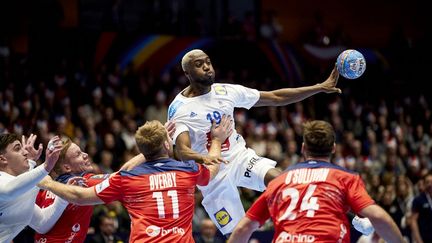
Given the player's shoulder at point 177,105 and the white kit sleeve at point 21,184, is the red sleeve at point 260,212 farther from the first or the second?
the player's shoulder at point 177,105

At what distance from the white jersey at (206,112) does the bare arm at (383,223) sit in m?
3.61

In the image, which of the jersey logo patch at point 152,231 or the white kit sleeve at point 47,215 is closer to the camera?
the jersey logo patch at point 152,231

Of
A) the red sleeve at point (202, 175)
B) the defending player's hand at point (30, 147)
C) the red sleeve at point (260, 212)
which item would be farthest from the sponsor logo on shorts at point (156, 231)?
the defending player's hand at point (30, 147)

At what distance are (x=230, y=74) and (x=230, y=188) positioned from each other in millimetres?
15061

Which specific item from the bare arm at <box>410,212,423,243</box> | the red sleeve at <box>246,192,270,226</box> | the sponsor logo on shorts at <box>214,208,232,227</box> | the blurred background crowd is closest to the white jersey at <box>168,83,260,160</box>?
the sponsor logo on shorts at <box>214,208,232,227</box>

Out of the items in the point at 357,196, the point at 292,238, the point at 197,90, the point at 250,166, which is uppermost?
the point at 197,90

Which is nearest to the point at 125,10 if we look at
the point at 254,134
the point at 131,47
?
the point at 131,47

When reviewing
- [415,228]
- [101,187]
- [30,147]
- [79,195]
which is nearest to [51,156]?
[79,195]

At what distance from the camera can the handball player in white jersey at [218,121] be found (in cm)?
1057

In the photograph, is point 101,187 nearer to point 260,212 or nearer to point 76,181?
point 76,181

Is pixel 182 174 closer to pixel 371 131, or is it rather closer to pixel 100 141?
pixel 100 141

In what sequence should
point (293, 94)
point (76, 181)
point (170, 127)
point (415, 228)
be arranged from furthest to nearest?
point (415, 228)
point (293, 94)
point (170, 127)
point (76, 181)

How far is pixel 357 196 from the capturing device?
7363 mm

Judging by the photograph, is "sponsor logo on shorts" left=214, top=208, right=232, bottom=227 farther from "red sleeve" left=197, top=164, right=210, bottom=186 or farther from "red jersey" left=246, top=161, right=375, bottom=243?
"red jersey" left=246, top=161, right=375, bottom=243
